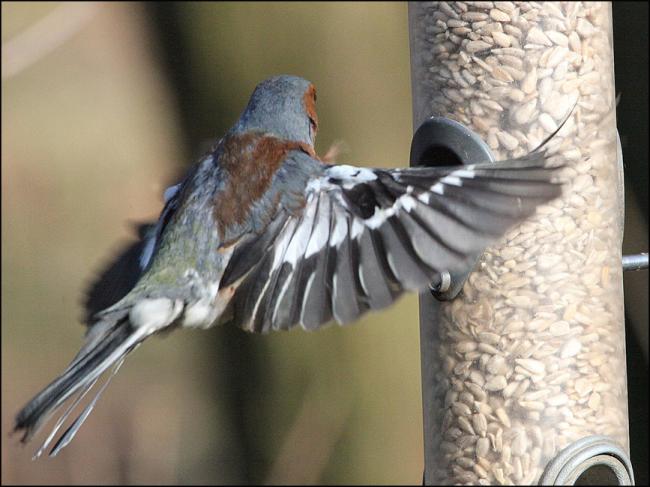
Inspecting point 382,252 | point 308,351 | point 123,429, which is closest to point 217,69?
point 308,351

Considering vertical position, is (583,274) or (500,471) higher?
(583,274)

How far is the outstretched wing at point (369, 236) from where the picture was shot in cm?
207

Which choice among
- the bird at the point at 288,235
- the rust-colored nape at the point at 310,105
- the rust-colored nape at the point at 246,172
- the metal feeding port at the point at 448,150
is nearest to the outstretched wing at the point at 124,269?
the bird at the point at 288,235

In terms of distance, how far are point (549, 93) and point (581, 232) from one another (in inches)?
13.5

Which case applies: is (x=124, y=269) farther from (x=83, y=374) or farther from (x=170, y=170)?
(x=170, y=170)

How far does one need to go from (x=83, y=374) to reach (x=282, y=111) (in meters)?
Result: 0.82

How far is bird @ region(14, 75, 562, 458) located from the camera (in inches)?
82.4

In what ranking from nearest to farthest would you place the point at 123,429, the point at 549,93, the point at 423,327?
the point at 549,93, the point at 423,327, the point at 123,429

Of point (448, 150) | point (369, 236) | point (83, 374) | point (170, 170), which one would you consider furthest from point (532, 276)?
point (170, 170)

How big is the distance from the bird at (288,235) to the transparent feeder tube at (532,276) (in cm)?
26

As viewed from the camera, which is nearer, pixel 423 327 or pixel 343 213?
pixel 343 213

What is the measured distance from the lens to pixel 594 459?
2.40 m

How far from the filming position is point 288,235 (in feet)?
7.67

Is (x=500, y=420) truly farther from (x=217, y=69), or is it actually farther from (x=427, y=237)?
(x=217, y=69)
